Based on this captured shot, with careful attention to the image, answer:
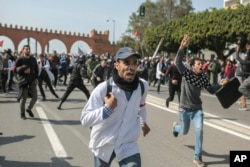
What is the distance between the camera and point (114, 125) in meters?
3.99

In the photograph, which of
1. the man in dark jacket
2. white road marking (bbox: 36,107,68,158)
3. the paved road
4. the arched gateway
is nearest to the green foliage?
the paved road

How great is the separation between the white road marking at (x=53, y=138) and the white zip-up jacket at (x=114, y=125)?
320 cm

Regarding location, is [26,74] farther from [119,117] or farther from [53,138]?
[119,117]

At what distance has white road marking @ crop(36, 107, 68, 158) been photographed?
7246 mm

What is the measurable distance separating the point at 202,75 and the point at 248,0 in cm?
6133

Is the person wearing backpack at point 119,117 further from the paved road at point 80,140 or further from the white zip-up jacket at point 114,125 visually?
the paved road at point 80,140

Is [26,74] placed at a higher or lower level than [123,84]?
lower

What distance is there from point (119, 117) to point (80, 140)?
4552mm

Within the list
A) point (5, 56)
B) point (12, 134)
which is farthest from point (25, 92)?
point (5, 56)

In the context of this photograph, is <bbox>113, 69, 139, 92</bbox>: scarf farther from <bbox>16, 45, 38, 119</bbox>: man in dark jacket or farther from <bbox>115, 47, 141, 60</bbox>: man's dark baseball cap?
<bbox>16, 45, 38, 119</bbox>: man in dark jacket

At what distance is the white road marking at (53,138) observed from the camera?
23.8ft

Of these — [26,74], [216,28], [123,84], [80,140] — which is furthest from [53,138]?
[216,28]

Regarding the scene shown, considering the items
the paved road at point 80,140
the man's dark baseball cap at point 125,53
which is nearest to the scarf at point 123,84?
the man's dark baseball cap at point 125,53

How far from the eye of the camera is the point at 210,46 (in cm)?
4194
